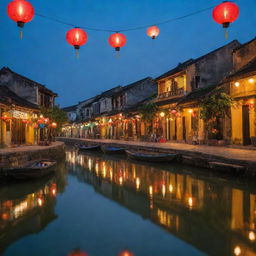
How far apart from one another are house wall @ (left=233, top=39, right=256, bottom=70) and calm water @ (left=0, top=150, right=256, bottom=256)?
8.59 m

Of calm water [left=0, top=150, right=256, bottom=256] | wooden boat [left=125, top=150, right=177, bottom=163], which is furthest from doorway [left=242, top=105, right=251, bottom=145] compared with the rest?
calm water [left=0, top=150, right=256, bottom=256]

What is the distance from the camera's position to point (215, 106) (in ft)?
47.3

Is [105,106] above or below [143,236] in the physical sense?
above

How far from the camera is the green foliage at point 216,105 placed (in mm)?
14180

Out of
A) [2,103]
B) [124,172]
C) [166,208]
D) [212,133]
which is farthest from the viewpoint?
[212,133]

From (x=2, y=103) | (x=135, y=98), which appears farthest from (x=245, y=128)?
(x=135, y=98)

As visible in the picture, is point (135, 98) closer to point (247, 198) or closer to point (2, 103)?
point (2, 103)

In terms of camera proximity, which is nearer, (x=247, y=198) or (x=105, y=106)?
(x=247, y=198)

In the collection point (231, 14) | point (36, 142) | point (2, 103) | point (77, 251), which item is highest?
point (231, 14)

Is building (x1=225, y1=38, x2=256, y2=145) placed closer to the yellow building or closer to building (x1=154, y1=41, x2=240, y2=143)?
the yellow building

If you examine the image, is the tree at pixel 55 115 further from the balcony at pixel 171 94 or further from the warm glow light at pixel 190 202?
the warm glow light at pixel 190 202

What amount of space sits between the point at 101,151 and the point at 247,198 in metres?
17.4

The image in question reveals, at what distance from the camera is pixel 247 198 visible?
7004mm

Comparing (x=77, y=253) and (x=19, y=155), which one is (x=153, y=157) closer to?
(x=19, y=155)
